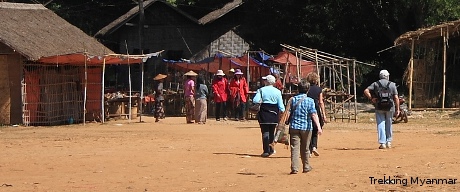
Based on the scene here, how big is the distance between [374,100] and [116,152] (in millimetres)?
5058

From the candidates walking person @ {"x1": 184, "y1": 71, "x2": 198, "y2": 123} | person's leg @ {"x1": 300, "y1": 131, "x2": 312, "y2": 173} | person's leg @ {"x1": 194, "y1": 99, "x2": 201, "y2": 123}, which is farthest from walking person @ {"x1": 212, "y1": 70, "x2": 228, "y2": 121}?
person's leg @ {"x1": 300, "y1": 131, "x2": 312, "y2": 173}

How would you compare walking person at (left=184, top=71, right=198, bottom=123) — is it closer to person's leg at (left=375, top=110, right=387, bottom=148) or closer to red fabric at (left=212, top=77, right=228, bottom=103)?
red fabric at (left=212, top=77, right=228, bottom=103)

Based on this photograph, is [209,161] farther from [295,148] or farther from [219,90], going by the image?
[219,90]

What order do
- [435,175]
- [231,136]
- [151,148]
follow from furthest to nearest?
[231,136] → [151,148] → [435,175]

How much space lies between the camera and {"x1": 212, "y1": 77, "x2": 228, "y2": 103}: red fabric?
91.8 ft

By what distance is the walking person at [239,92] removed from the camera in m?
28.1

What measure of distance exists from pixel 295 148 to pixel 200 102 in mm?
13902

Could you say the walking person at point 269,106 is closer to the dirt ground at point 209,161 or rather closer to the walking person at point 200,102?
the dirt ground at point 209,161

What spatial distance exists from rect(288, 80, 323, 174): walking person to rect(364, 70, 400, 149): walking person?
3.76 meters

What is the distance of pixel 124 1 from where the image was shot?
161 ft

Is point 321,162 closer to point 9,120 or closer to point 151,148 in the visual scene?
point 151,148

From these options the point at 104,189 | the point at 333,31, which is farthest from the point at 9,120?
the point at 333,31

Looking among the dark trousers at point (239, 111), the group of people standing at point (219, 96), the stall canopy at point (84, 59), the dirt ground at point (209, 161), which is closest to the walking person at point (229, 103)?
the group of people standing at point (219, 96)

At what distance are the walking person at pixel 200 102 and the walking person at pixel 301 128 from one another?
13.5m
